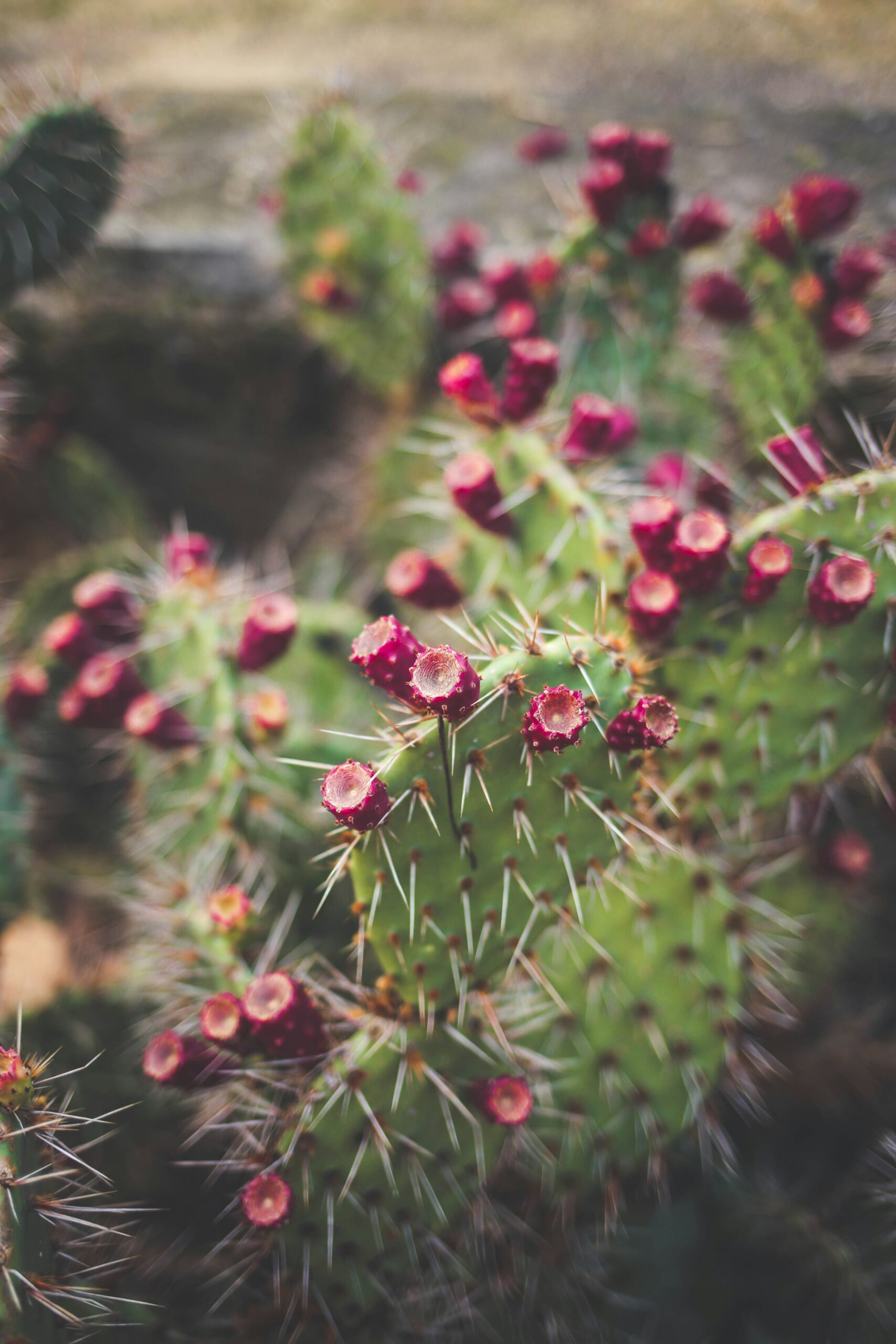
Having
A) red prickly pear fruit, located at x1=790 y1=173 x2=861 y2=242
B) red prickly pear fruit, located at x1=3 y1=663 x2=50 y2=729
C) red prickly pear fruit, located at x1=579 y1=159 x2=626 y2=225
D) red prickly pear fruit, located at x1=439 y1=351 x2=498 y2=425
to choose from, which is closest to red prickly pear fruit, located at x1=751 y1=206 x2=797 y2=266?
red prickly pear fruit, located at x1=790 y1=173 x2=861 y2=242

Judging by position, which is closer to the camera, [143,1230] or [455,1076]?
[455,1076]

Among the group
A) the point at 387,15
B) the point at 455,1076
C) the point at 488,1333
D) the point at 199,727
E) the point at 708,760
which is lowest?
the point at 488,1333

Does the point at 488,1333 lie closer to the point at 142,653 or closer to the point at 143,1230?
the point at 143,1230

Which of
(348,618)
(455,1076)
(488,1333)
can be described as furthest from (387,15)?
(488,1333)

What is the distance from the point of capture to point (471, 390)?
51.3 inches

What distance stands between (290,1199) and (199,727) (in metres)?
0.76

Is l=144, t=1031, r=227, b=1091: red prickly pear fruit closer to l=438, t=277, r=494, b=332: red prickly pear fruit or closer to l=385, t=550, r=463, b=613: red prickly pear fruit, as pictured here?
l=385, t=550, r=463, b=613: red prickly pear fruit

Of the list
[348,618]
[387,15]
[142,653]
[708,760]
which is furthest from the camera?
[387,15]

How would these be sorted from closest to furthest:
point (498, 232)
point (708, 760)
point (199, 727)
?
point (708, 760) < point (199, 727) < point (498, 232)

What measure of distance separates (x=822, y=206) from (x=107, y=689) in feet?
5.19

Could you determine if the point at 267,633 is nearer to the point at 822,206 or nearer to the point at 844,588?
the point at 844,588

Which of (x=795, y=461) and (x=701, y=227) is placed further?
(x=701, y=227)

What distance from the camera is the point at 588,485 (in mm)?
1322

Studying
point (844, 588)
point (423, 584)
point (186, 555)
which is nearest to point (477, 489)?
point (423, 584)
